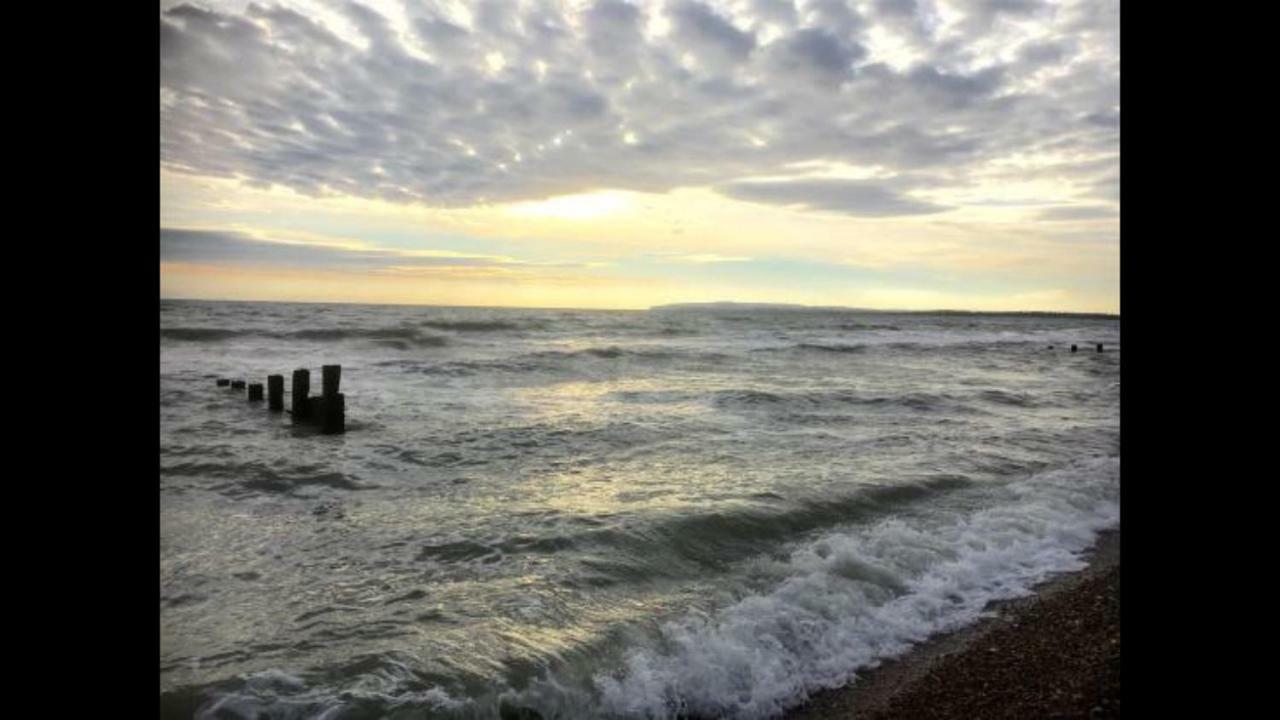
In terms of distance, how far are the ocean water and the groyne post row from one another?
410 millimetres

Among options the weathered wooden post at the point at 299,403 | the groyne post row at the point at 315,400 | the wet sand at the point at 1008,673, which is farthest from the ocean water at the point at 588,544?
the weathered wooden post at the point at 299,403

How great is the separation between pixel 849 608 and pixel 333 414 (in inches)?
443

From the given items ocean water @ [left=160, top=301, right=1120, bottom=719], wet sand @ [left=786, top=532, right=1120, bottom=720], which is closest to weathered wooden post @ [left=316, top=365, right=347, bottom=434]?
ocean water @ [left=160, top=301, right=1120, bottom=719]

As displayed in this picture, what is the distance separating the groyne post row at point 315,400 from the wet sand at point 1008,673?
11.7 m

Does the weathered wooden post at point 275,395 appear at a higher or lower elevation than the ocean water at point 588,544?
higher

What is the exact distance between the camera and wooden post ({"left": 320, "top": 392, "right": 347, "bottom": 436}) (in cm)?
1411

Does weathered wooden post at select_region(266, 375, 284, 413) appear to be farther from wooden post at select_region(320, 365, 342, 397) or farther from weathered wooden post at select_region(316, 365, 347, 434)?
weathered wooden post at select_region(316, 365, 347, 434)

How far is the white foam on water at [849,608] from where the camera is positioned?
16.8 ft

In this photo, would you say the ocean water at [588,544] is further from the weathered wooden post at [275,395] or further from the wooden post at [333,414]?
the weathered wooden post at [275,395]

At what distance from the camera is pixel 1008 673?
5.08 meters
